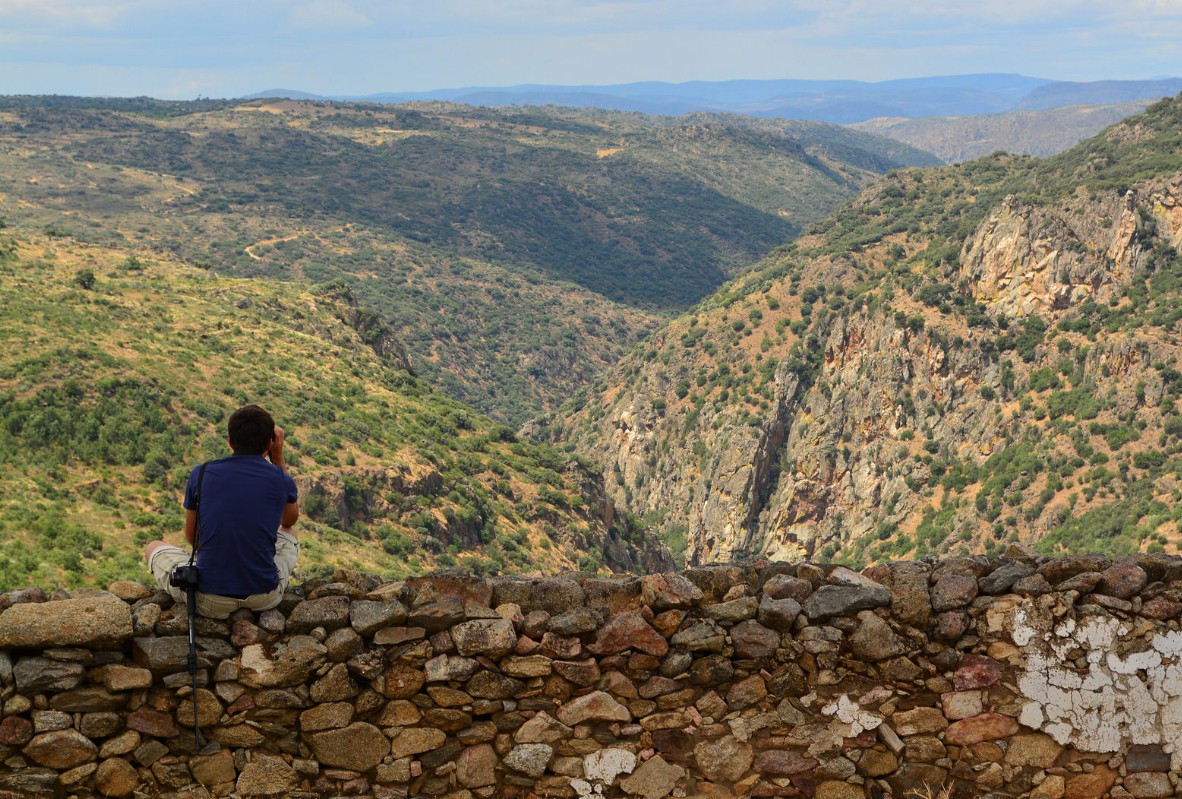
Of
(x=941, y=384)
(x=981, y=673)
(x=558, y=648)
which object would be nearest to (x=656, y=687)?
(x=558, y=648)

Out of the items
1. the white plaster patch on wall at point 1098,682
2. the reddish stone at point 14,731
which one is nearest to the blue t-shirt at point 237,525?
the reddish stone at point 14,731

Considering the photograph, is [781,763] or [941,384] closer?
[781,763]

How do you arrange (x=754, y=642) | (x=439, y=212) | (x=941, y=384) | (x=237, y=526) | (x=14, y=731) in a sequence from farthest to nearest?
(x=439, y=212) → (x=941, y=384) → (x=754, y=642) → (x=237, y=526) → (x=14, y=731)

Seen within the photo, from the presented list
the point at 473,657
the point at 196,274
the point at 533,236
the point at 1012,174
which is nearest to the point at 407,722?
the point at 473,657

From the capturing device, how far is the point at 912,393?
61.1 meters

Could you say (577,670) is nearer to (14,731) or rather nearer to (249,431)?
(249,431)

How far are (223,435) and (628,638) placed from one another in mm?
26863

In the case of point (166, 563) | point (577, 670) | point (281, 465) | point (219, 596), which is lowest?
point (577, 670)

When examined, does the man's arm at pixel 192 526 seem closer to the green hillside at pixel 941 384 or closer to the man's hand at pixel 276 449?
the man's hand at pixel 276 449

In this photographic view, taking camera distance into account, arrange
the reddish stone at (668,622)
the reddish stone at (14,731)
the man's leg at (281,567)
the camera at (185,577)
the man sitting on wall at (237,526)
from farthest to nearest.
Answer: the reddish stone at (668,622), the man's leg at (281,567), the man sitting on wall at (237,526), the camera at (185,577), the reddish stone at (14,731)

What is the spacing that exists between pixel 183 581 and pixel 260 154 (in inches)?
5949

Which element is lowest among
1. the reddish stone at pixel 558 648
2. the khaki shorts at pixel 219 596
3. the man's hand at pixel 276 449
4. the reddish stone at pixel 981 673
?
the reddish stone at pixel 981 673

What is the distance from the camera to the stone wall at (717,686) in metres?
5.38

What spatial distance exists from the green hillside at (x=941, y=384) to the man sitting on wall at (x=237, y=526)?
3671cm
